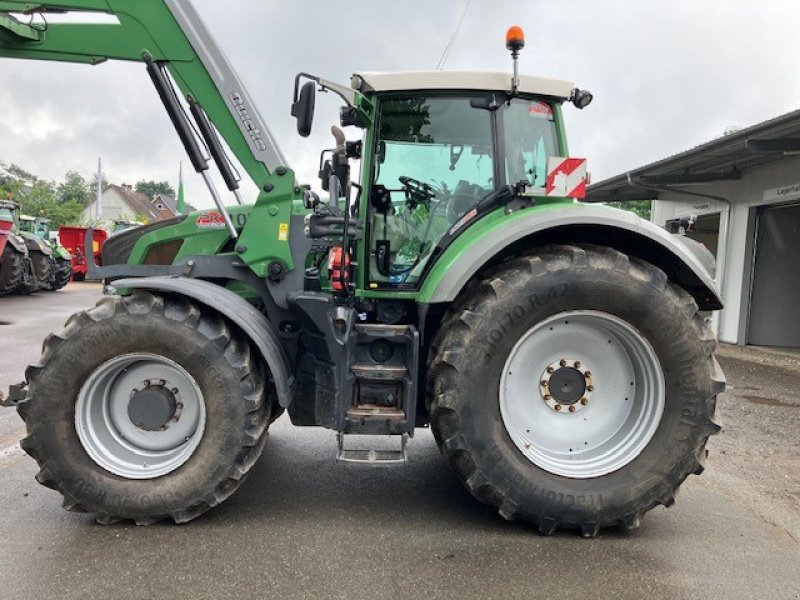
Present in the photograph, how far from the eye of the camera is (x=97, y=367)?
2955mm

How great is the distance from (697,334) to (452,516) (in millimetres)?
1653

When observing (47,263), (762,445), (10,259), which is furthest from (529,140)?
(47,263)

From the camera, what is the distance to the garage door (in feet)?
36.4

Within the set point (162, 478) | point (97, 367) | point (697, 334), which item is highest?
point (697, 334)

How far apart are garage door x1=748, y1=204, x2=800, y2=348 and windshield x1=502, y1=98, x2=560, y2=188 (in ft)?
31.9

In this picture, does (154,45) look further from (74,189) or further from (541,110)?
(74,189)

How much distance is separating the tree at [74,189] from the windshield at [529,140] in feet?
269

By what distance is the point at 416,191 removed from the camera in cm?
334

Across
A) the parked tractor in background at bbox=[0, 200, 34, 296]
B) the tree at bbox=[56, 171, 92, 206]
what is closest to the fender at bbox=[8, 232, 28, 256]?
the parked tractor in background at bbox=[0, 200, 34, 296]

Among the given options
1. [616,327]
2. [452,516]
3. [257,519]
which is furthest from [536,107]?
[257,519]

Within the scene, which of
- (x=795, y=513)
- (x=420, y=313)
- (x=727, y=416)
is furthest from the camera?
(x=727, y=416)

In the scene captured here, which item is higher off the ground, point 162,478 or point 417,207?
point 417,207

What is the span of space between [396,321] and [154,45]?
6.92 ft

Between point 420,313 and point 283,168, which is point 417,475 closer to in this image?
point 420,313
